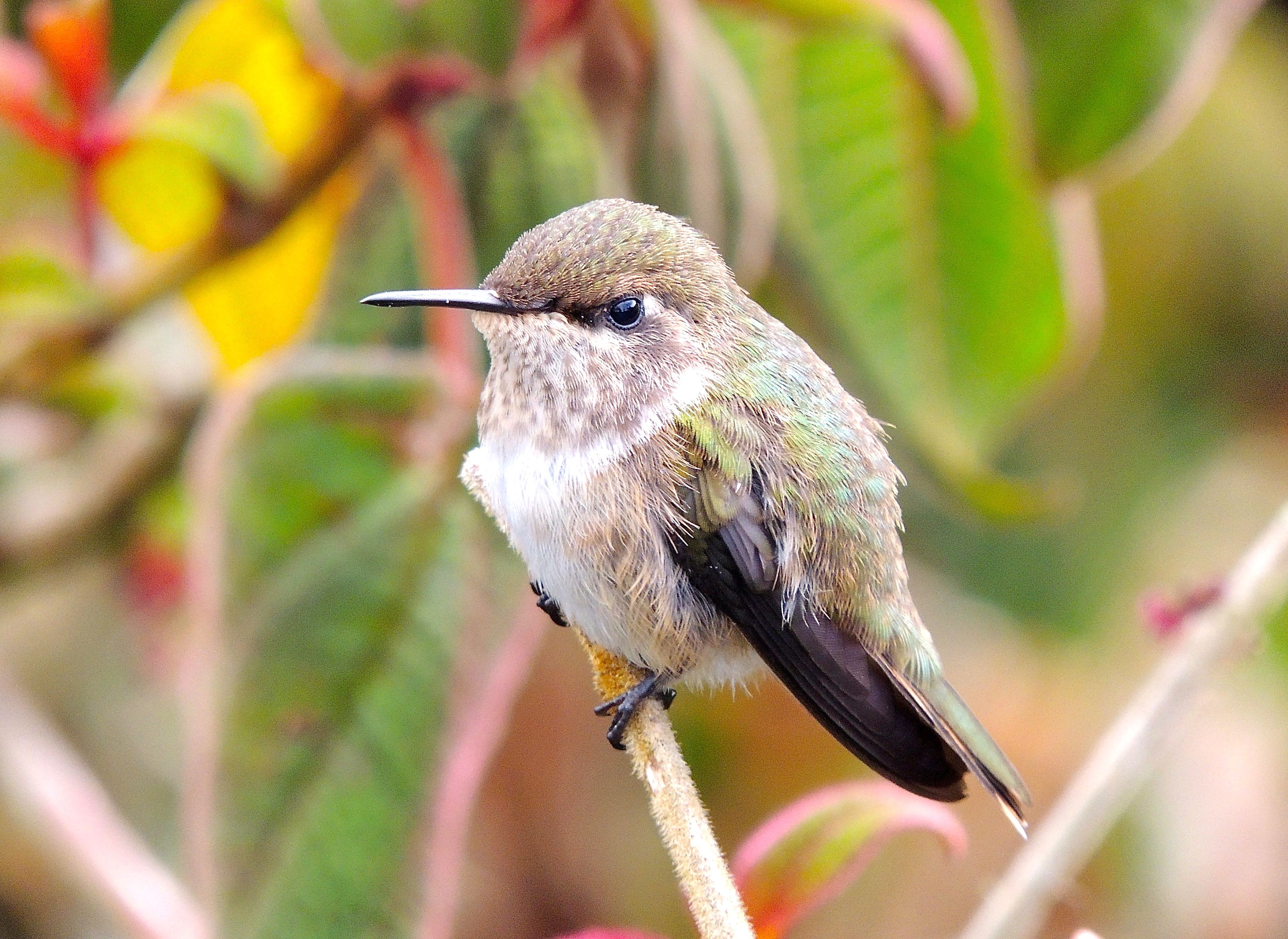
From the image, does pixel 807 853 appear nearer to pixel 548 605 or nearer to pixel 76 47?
pixel 548 605

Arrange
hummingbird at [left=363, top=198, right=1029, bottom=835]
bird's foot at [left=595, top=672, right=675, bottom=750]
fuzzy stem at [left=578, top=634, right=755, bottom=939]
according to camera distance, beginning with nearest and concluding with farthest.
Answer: fuzzy stem at [left=578, top=634, right=755, bottom=939] → bird's foot at [left=595, top=672, right=675, bottom=750] → hummingbird at [left=363, top=198, right=1029, bottom=835]

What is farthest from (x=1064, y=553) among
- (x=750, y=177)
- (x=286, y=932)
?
(x=286, y=932)

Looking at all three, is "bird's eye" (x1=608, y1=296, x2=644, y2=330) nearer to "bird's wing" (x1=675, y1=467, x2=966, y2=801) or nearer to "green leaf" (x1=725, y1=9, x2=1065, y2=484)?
"bird's wing" (x1=675, y1=467, x2=966, y2=801)

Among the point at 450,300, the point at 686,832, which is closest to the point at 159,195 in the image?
the point at 450,300

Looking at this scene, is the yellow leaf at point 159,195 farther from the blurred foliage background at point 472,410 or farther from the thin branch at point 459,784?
the thin branch at point 459,784

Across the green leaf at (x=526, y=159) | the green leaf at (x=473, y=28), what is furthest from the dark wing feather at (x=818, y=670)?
the green leaf at (x=473, y=28)

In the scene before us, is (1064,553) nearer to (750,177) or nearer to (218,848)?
(750,177)

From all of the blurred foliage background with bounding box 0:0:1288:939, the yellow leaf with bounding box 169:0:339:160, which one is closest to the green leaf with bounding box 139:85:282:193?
the blurred foliage background with bounding box 0:0:1288:939
